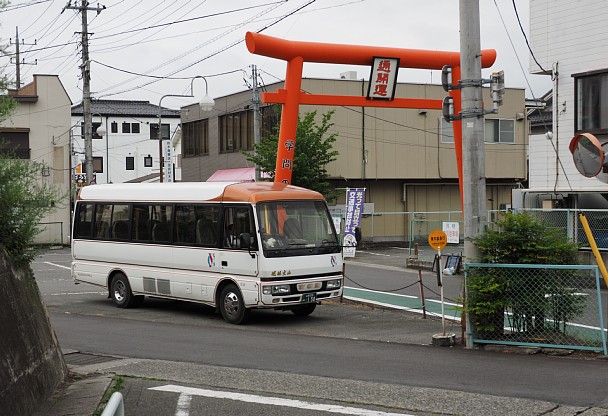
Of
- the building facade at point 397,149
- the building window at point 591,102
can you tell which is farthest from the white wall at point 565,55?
the building facade at point 397,149

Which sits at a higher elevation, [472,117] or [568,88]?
[568,88]

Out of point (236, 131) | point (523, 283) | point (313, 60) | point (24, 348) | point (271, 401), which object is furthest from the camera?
point (236, 131)

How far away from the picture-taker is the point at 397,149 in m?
44.5

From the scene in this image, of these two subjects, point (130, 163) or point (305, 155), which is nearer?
point (305, 155)

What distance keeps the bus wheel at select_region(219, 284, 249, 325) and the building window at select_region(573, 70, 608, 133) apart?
1275 centimetres

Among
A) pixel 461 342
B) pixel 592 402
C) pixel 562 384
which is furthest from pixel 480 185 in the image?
pixel 592 402

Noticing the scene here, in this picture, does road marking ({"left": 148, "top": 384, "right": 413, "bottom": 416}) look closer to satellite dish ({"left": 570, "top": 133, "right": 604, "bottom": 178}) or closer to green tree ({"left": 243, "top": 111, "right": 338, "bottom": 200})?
satellite dish ({"left": 570, "top": 133, "right": 604, "bottom": 178})

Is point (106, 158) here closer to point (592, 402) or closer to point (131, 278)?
point (131, 278)

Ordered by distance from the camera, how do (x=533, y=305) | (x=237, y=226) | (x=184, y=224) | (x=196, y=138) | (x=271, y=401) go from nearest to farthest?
(x=271, y=401)
(x=533, y=305)
(x=237, y=226)
(x=184, y=224)
(x=196, y=138)

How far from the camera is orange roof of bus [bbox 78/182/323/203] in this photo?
54.9 ft

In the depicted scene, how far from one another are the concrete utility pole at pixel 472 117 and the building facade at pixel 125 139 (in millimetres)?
66758

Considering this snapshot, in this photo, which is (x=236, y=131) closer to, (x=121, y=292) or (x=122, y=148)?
(x=121, y=292)

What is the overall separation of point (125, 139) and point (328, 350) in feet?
230

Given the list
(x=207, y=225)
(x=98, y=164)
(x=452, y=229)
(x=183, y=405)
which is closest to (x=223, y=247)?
(x=207, y=225)
